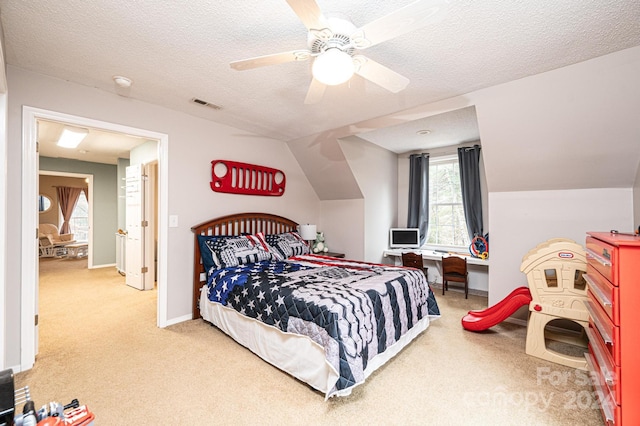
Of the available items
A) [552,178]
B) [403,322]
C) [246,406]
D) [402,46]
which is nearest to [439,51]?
[402,46]

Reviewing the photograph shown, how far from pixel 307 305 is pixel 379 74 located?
1684 mm

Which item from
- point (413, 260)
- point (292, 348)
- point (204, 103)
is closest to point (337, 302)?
point (292, 348)

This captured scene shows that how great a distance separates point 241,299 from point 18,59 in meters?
2.60

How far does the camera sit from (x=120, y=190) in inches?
240

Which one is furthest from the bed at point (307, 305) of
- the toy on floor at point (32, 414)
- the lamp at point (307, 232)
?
the toy on floor at point (32, 414)

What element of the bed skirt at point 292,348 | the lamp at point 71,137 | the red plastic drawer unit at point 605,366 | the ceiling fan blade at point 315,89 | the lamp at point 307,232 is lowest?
the bed skirt at point 292,348

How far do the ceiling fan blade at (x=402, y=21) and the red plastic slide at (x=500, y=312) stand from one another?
8.79 feet

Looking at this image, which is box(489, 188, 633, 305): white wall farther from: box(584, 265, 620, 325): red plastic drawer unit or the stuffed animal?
the stuffed animal

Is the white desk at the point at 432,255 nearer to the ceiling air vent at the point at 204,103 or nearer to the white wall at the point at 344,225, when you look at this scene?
the white wall at the point at 344,225

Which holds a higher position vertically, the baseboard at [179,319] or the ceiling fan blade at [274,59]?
the ceiling fan blade at [274,59]

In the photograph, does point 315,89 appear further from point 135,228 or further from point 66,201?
point 66,201

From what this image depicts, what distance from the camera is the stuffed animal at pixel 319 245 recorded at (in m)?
4.84

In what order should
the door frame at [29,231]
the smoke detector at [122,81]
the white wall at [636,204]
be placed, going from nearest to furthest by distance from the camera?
the door frame at [29,231]
the smoke detector at [122,81]
the white wall at [636,204]

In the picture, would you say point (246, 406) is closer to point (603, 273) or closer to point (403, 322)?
point (403, 322)
